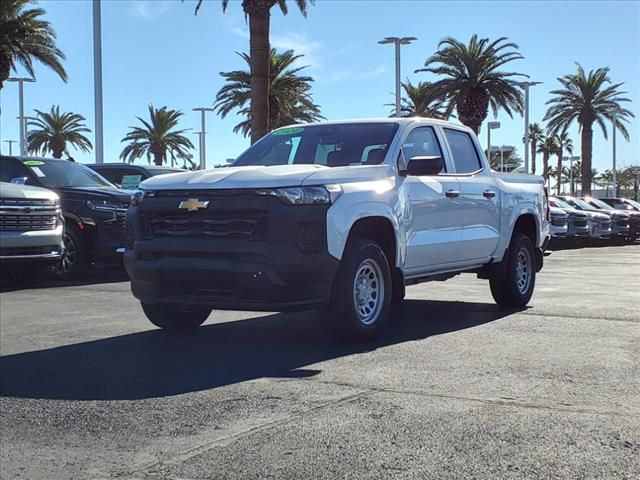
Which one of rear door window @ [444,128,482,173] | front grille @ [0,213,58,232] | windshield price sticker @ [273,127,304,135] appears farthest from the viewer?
front grille @ [0,213,58,232]

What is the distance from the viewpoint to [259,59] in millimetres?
20172

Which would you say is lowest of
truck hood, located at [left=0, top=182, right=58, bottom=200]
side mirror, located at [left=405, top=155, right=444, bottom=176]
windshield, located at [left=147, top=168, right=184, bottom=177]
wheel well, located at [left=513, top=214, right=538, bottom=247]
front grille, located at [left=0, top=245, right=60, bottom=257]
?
front grille, located at [left=0, top=245, right=60, bottom=257]

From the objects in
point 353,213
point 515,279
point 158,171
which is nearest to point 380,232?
point 353,213

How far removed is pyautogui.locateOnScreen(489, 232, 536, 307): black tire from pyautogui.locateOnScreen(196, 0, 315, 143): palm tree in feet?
40.6

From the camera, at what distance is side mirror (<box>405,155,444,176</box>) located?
682 centimetres

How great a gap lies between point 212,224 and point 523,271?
4609 millimetres

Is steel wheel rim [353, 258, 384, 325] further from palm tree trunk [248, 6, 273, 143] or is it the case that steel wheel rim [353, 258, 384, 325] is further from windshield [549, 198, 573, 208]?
windshield [549, 198, 573, 208]

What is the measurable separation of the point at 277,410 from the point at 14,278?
301 inches

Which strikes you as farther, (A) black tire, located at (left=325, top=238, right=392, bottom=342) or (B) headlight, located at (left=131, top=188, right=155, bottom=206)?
(B) headlight, located at (left=131, top=188, right=155, bottom=206)

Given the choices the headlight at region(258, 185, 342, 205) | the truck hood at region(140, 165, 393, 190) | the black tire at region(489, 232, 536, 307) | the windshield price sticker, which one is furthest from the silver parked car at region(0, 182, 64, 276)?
the black tire at region(489, 232, 536, 307)

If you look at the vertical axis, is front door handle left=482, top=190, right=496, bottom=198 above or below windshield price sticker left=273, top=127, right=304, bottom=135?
below

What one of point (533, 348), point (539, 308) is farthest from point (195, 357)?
point (539, 308)

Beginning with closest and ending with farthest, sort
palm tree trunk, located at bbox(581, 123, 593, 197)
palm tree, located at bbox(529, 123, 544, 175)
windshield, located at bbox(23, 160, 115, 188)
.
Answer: windshield, located at bbox(23, 160, 115, 188)
palm tree trunk, located at bbox(581, 123, 593, 197)
palm tree, located at bbox(529, 123, 544, 175)

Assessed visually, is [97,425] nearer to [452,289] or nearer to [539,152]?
[452,289]
